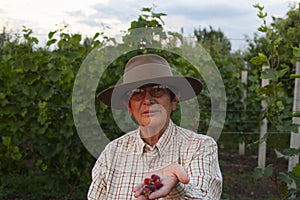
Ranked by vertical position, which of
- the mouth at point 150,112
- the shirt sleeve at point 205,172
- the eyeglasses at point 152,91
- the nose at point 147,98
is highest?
the eyeglasses at point 152,91

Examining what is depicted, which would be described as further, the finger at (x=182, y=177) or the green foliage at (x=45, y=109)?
the green foliage at (x=45, y=109)

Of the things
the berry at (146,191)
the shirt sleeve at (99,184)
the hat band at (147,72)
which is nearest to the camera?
the berry at (146,191)

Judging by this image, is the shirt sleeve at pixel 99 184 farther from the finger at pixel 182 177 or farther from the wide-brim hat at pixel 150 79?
the finger at pixel 182 177

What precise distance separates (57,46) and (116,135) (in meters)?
1.22

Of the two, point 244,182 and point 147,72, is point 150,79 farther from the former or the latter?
point 244,182

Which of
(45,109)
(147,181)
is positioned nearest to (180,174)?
(147,181)

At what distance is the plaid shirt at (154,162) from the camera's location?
1819 millimetres

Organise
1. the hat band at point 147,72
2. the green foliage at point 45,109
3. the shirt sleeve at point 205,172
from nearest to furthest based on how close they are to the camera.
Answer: the shirt sleeve at point 205,172 → the hat band at point 147,72 → the green foliage at point 45,109

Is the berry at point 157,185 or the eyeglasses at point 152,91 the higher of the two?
the eyeglasses at point 152,91

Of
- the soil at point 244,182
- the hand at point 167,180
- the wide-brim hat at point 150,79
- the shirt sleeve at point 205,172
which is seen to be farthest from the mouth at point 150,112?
the soil at point 244,182

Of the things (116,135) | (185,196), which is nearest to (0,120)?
(116,135)

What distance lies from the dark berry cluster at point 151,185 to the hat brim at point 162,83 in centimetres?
57

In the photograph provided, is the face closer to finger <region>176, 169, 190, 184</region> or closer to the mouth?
the mouth

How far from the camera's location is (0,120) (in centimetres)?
499
